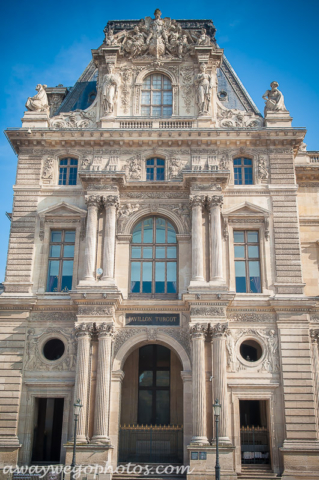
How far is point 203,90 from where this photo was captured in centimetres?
3177

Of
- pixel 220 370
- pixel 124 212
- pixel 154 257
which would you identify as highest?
pixel 124 212

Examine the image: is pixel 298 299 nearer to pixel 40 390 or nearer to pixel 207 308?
pixel 207 308

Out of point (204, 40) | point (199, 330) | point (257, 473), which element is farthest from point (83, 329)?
point (204, 40)

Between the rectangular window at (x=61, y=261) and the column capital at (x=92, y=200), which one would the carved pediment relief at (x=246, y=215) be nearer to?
the column capital at (x=92, y=200)

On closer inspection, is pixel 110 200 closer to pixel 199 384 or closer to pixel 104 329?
pixel 104 329

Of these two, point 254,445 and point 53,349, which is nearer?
point 254,445

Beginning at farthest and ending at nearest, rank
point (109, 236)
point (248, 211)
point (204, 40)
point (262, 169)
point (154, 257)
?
1. point (204, 40)
2. point (262, 169)
3. point (248, 211)
4. point (154, 257)
5. point (109, 236)

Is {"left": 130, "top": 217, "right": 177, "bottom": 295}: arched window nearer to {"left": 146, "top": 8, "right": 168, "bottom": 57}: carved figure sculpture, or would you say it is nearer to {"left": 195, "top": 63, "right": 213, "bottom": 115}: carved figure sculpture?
{"left": 195, "top": 63, "right": 213, "bottom": 115}: carved figure sculpture

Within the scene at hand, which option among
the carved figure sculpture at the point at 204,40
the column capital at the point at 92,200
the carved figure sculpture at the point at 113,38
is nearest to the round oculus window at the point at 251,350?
the column capital at the point at 92,200

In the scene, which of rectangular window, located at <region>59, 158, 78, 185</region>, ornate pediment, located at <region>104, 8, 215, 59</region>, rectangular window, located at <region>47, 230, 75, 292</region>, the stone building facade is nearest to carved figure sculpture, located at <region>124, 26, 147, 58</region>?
ornate pediment, located at <region>104, 8, 215, 59</region>

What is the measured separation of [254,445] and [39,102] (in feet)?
72.3

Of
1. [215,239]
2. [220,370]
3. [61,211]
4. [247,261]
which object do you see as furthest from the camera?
[61,211]

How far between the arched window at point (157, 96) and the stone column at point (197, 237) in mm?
6541

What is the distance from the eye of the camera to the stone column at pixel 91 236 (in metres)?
27.9
